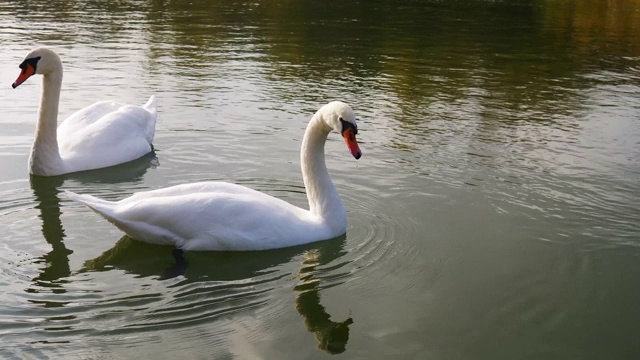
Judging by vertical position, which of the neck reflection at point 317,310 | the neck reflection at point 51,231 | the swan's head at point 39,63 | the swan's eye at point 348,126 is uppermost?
the swan's head at point 39,63

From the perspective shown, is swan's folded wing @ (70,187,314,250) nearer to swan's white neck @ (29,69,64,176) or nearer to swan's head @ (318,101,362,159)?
swan's head @ (318,101,362,159)

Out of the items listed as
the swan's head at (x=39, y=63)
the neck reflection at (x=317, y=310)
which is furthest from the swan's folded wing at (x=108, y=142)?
the neck reflection at (x=317, y=310)

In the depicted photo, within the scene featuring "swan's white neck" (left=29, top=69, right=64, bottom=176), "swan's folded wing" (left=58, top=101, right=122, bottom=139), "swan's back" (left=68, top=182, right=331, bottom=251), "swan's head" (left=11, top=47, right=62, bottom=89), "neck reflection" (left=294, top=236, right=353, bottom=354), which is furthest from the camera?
"swan's folded wing" (left=58, top=101, right=122, bottom=139)

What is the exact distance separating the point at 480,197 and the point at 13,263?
4.65 metres

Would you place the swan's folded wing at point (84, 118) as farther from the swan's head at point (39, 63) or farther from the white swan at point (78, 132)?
the swan's head at point (39, 63)

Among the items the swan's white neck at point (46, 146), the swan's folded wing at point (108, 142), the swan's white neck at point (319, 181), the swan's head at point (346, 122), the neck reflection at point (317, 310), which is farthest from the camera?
the swan's folded wing at point (108, 142)

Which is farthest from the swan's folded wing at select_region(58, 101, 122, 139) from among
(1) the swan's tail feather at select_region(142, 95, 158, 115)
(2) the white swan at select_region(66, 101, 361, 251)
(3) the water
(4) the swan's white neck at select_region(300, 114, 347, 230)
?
(4) the swan's white neck at select_region(300, 114, 347, 230)

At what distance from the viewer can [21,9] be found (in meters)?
26.0

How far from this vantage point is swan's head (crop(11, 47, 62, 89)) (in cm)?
970

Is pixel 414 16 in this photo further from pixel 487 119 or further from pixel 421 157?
pixel 421 157

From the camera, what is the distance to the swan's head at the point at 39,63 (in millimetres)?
9703

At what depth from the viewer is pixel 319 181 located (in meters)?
7.73

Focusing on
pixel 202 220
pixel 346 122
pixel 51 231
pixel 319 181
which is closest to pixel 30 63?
pixel 51 231

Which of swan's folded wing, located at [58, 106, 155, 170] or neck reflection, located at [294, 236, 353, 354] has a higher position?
swan's folded wing, located at [58, 106, 155, 170]
